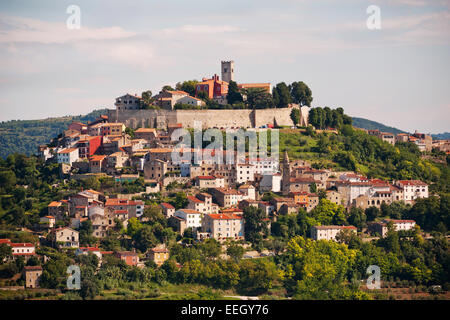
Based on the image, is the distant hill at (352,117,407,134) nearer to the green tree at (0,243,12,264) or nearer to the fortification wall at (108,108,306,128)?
the fortification wall at (108,108,306,128)

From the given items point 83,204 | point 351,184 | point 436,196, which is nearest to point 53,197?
point 83,204

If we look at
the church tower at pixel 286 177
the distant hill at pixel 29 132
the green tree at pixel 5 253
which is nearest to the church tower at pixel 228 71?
the church tower at pixel 286 177

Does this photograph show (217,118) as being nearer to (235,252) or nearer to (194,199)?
(194,199)

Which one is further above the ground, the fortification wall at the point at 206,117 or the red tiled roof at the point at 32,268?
the fortification wall at the point at 206,117

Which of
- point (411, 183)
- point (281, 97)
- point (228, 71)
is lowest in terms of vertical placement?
point (411, 183)

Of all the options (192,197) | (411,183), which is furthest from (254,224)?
(411,183)

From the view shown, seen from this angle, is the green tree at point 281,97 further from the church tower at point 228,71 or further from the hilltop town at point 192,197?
the church tower at point 228,71

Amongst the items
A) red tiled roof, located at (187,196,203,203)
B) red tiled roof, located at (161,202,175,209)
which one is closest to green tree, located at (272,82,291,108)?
red tiled roof, located at (187,196,203,203)
